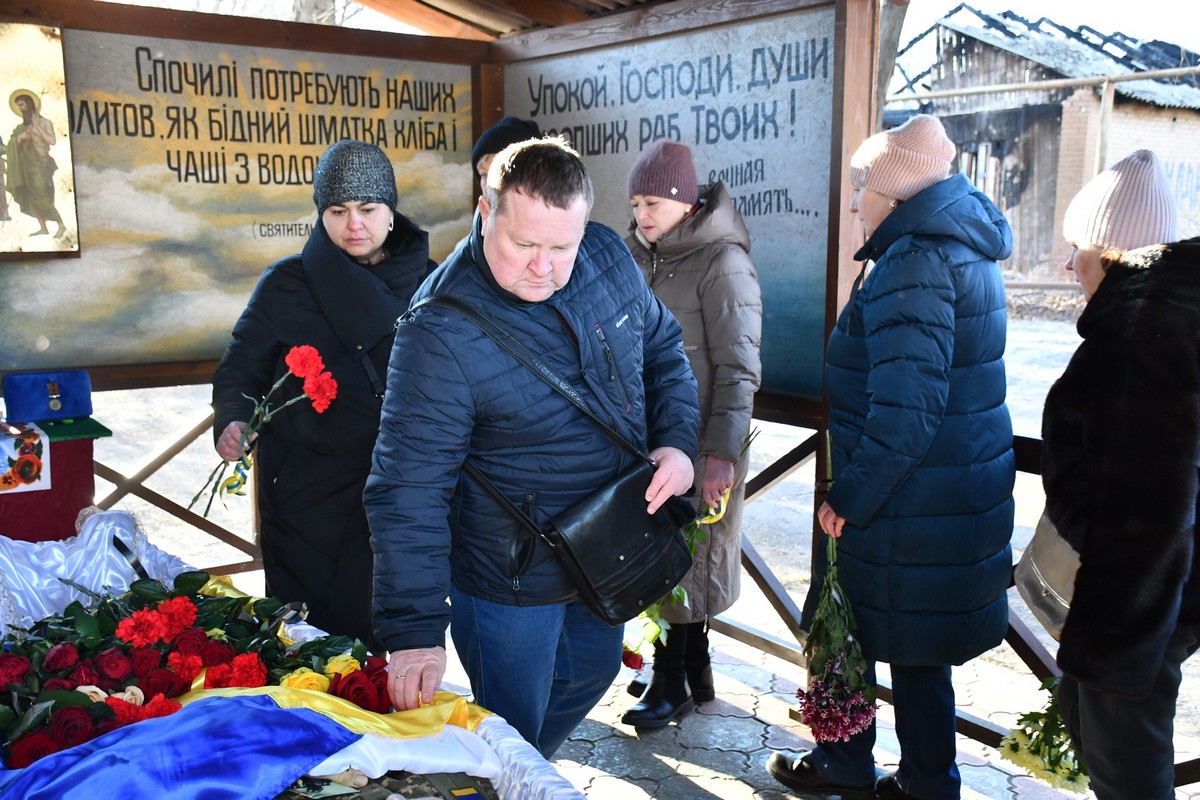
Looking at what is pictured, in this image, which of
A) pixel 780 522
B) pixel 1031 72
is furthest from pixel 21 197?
pixel 1031 72

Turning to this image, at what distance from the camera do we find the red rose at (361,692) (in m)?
2.09

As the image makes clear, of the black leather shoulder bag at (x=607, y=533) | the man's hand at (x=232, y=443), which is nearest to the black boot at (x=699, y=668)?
the black leather shoulder bag at (x=607, y=533)

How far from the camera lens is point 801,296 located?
399 cm

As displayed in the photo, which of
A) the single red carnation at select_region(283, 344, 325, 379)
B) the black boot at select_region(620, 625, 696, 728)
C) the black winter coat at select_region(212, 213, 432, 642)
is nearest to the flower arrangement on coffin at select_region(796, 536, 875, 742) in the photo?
the black boot at select_region(620, 625, 696, 728)

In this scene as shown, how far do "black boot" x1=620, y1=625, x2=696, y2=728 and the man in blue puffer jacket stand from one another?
132 cm

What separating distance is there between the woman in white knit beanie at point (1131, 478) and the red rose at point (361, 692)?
1384mm

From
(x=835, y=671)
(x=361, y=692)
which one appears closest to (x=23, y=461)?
(x=361, y=692)

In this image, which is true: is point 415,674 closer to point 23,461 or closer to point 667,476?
point 667,476

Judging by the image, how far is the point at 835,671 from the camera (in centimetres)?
293

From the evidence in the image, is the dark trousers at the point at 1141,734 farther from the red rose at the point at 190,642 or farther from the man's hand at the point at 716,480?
the red rose at the point at 190,642

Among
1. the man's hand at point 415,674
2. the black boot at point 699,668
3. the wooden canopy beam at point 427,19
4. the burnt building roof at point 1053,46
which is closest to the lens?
the man's hand at point 415,674

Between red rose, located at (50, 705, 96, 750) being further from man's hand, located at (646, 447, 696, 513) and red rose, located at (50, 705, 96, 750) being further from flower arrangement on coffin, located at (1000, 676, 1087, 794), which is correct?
flower arrangement on coffin, located at (1000, 676, 1087, 794)

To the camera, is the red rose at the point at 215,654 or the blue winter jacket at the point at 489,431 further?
the red rose at the point at 215,654

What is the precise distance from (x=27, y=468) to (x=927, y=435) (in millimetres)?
2769
